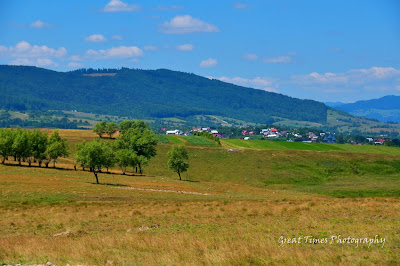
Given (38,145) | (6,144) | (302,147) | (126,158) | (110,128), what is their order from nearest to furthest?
(6,144) → (38,145) → (126,158) → (110,128) → (302,147)

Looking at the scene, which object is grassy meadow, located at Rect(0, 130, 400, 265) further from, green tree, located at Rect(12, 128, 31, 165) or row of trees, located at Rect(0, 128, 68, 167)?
row of trees, located at Rect(0, 128, 68, 167)

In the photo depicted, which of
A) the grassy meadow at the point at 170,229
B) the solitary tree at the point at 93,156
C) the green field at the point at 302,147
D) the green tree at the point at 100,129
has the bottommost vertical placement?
the grassy meadow at the point at 170,229

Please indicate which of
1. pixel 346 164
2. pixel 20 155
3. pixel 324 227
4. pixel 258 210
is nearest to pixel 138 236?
pixel 324 227

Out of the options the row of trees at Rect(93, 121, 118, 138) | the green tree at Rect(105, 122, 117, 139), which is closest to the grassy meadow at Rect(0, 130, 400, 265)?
the green tree at Rect(105, 122, 117, 139)

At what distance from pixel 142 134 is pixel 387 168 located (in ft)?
239

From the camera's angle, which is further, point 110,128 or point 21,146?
point 110,128

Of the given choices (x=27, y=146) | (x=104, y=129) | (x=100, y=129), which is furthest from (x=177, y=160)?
(x=100, y=129)

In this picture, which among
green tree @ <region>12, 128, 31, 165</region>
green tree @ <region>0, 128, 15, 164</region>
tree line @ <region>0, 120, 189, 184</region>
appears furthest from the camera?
green tree @ <region>12, 128, 31, 165</region>

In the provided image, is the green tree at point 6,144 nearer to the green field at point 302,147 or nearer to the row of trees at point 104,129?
the row of trees at point 104,129

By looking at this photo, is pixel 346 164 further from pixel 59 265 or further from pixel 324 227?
pixel 59 265

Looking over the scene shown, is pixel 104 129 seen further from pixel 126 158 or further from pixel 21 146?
pixel 21 146

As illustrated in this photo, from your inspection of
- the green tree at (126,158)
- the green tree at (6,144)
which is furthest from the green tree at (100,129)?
the green tree at (6,144)

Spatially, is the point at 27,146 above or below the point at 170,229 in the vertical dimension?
above

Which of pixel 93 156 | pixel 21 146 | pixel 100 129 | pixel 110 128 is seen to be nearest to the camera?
pixel 93 156
